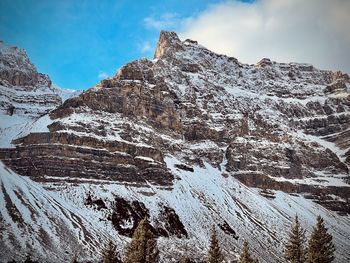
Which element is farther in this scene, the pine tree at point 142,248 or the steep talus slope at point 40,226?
the steep talus slope at point 40,226

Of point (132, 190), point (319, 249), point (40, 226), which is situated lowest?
point (40, 226)

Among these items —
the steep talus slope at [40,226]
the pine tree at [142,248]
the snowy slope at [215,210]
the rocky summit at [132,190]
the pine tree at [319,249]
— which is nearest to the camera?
the pine tree at [319,249]

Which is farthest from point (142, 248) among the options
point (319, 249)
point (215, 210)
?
point (215, 210)

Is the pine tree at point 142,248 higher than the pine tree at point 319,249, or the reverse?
the pine tree at point 319,249

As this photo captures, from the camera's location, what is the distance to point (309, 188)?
19425 centimetres

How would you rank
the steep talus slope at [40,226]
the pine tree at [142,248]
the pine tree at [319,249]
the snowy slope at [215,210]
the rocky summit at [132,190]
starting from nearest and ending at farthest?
the pine tree at [319,249] → the pine tree at [142,248] → the steep talus slope at [40,226] → the rocky summit at [132,190] → the snowy slope at [215,210]

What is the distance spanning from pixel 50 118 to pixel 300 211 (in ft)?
336

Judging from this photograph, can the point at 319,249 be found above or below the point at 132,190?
below

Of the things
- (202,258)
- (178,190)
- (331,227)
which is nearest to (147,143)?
(178,190)

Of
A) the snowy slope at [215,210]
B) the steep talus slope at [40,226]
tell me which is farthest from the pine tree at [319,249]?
the snowy slope at [215,210]

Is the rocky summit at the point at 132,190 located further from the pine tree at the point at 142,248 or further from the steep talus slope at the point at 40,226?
the pine tree at the point at 142,248

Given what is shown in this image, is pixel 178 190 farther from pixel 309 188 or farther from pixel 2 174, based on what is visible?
pixel 309 188

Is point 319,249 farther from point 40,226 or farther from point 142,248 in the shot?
point 40,226

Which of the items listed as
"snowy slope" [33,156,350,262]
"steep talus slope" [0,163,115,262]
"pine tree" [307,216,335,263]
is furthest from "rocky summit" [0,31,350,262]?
"pine tree" [307,216,335,263]
